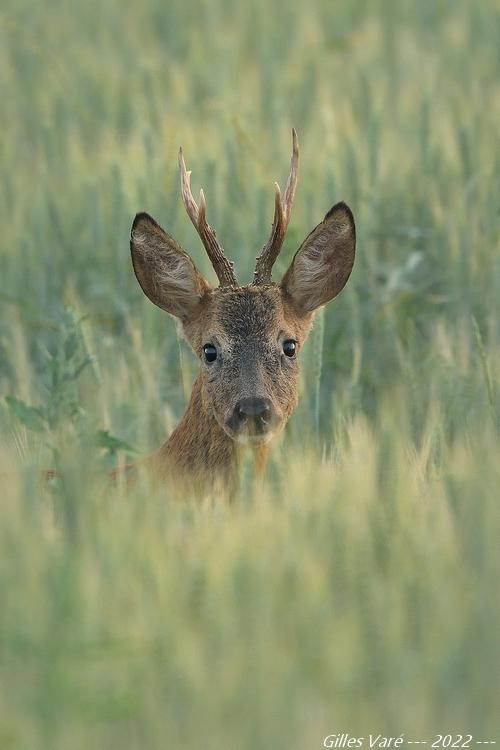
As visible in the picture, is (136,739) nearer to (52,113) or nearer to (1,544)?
(1,544)

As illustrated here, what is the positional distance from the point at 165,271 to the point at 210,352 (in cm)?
42

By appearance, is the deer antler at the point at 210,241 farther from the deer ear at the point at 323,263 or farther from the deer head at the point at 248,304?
the deer ear at the point at 323,263

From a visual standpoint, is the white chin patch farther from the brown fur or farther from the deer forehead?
the deer forehead

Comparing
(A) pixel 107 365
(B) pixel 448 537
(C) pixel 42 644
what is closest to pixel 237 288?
(A) pixel 107 365

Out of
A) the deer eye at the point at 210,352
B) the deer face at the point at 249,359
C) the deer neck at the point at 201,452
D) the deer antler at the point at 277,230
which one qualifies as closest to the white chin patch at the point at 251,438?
the deer face at the point at 249,359

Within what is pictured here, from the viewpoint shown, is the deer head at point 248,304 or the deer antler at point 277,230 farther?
the deer antler at point 277,230

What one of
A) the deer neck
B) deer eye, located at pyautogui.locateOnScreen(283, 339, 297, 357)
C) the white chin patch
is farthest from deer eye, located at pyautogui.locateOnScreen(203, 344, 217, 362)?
the white chin patch

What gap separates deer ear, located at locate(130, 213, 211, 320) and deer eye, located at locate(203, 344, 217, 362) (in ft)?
0.94

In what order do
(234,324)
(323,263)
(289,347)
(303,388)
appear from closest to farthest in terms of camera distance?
(234,324), (289,347), (323,263), (303,388)

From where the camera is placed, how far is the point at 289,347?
588 cm

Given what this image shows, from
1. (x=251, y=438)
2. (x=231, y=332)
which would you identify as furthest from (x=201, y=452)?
(x=231, y=332)

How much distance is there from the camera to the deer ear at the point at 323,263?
6.02m

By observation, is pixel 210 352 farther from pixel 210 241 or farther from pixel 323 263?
pixel 323 263

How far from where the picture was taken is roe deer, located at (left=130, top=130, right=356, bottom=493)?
18.2ft
